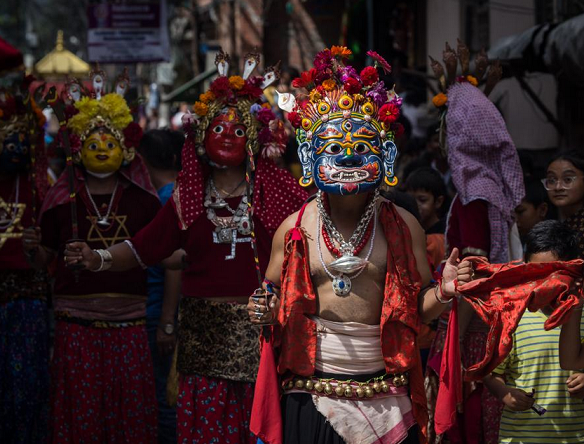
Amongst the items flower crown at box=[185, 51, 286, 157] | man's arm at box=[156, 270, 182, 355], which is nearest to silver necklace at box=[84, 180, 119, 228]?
man's arm at box=[156, 270, 182, 355]

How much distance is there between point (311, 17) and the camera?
60.7 feet

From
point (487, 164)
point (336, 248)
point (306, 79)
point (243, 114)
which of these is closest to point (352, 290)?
point (336, 248)

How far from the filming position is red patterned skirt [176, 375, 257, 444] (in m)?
5.02

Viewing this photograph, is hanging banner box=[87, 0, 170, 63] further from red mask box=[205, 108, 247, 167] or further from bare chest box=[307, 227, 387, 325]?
bare chest box=[307, 227, 387, 325]

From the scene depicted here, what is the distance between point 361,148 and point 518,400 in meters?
1.36

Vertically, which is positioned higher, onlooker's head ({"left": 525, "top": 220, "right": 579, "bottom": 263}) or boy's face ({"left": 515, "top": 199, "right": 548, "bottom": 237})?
boy's face ({"left": 515, "top": 199, "right": 548, "bottom": 237})

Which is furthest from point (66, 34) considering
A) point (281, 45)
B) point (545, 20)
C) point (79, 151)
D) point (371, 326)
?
point (371, 326)

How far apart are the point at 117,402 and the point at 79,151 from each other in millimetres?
1634

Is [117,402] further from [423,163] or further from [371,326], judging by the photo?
[423,163]

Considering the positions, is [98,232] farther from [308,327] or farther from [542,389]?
[542,389]

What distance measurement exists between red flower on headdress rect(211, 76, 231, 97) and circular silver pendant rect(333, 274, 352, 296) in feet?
5.54

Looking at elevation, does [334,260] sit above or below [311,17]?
below

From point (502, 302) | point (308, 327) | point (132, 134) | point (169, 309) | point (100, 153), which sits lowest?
point (169, 309)

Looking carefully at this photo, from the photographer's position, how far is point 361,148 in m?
4.04
